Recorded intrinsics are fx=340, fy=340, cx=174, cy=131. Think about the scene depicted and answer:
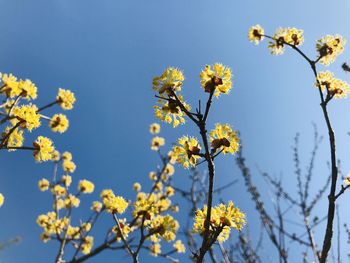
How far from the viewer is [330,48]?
341 cm

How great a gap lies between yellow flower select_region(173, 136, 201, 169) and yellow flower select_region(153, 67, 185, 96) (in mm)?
358

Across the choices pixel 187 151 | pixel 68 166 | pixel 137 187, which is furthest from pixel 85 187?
pixel 187 151

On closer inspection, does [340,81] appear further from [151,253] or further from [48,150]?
[151,253]

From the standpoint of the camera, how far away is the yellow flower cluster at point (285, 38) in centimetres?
354

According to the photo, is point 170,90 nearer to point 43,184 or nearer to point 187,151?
point 187,151

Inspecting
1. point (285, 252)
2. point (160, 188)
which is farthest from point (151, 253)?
point (285, 252)

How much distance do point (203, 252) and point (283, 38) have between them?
2.71 meters

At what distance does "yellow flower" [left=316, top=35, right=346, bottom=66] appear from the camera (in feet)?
11.1

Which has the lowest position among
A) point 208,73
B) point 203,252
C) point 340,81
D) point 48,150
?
point 203,252

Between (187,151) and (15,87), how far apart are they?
9.31ft

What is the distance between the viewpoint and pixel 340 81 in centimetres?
318

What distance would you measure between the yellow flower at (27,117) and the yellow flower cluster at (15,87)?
1.26ft

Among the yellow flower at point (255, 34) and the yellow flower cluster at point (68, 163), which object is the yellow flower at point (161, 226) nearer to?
A: the yellow flower at point (255, 34)

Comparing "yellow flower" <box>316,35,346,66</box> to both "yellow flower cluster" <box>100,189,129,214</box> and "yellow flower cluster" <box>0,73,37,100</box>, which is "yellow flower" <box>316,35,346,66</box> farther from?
"yellow flower cluster" <box>0,73,37,100</box>
